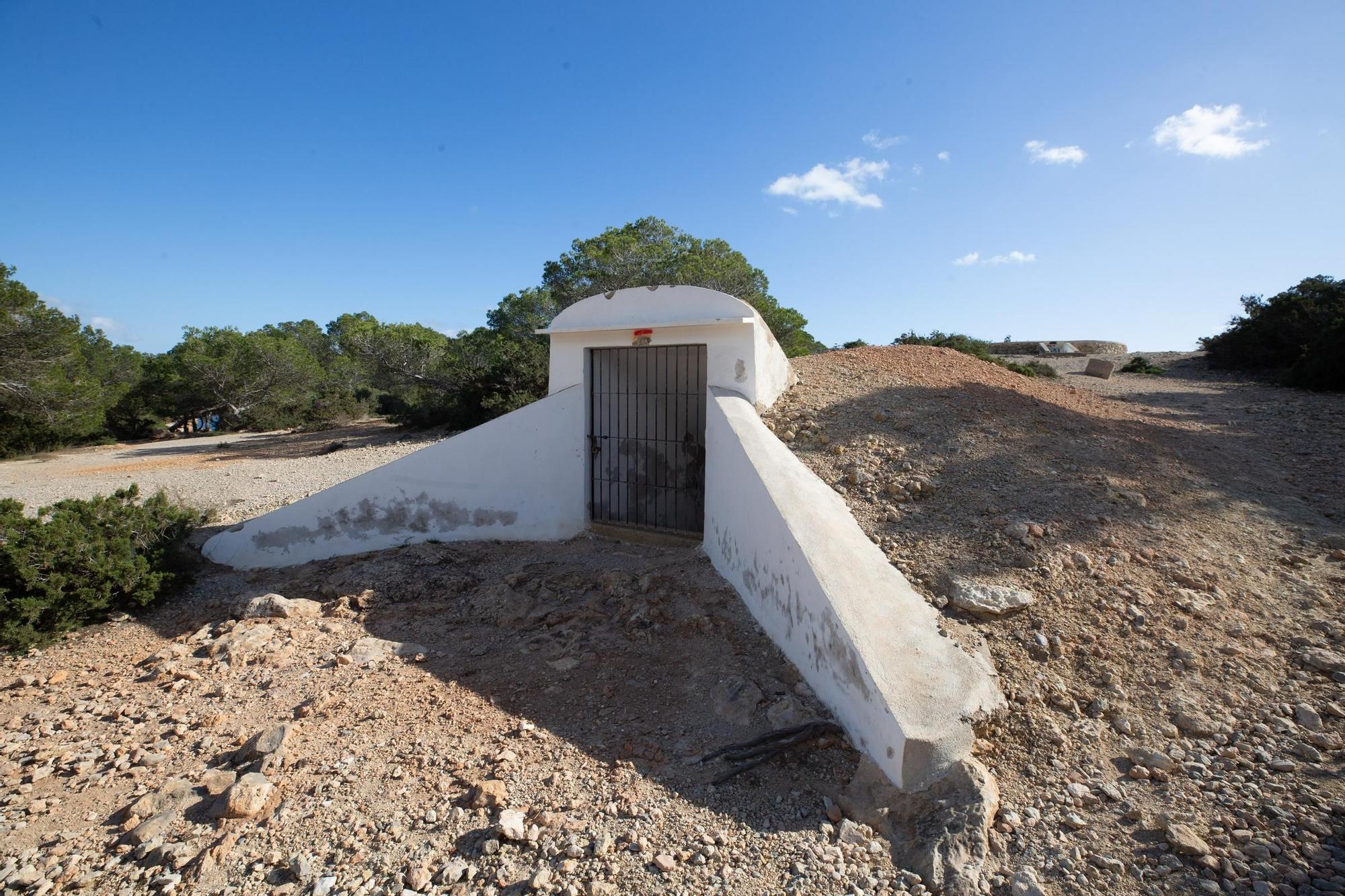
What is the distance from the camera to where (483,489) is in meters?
6.66

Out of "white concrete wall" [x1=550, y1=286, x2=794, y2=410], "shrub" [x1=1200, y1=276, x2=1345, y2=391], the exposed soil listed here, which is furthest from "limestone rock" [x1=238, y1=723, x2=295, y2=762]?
"shrub" [x1=1200, y1=276, x2=1345, y2=391]

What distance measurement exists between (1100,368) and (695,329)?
41.0 ft

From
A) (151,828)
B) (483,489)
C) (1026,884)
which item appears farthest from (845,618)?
(483,489)

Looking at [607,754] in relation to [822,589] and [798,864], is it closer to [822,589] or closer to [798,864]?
[798,864]

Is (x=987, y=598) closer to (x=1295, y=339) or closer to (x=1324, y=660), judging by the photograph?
(x=1324, y=660)

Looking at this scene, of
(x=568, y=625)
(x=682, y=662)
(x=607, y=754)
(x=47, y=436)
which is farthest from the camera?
(x=47, y=436)

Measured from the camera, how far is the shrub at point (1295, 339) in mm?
10023

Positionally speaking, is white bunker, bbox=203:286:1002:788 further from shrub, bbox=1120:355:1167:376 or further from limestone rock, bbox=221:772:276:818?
shrub, bbox=1120:355:1167:376

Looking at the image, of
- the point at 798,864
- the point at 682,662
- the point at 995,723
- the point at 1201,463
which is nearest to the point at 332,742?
the point at 682,662

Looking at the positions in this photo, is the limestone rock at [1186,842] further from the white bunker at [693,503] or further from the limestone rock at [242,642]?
the limestone rock at [242,642]

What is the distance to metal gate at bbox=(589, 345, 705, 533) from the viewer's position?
6730 mm

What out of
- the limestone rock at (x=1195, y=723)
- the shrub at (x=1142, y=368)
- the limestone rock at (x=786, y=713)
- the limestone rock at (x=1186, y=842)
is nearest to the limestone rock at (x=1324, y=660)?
the limestone rock at (x=1195, y=723)

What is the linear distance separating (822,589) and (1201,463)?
4.36 m

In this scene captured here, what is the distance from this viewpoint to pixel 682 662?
3811 mm
